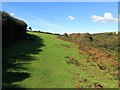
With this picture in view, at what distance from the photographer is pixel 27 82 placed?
13.8 m

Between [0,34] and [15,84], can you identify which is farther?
[0,34]

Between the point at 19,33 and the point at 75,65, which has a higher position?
the point at 19,33

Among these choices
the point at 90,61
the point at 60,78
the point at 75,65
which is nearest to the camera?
the point at 60,78

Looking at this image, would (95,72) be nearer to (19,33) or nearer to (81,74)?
(81,74)

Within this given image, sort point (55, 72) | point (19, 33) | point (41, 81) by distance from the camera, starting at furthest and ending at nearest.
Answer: point (19, 33) → point (55, 72) → point (41, 81)

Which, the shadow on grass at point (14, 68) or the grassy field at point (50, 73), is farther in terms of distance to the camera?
the grassy field at point (50, 73)

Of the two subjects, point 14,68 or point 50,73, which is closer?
point 14,68

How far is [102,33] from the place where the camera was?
247 ft

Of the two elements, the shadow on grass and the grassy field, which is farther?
the grassy field

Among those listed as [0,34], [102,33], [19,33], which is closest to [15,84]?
[0,34]

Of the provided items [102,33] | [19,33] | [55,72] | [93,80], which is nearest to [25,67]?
[55,72]

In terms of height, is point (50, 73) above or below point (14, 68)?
below

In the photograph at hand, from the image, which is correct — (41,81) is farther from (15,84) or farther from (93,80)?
(93,80)

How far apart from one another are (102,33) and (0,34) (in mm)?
57479
